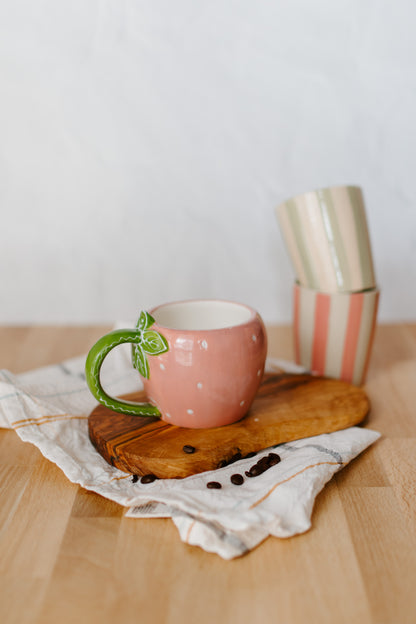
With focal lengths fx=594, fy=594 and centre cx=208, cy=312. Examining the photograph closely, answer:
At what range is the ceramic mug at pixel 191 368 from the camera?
55cm

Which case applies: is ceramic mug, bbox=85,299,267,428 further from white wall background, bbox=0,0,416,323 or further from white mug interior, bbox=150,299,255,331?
white wall background, bbox=0,0,416,323

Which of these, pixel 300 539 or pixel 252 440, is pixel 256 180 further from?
pixel 300 539

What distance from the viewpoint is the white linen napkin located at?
45 centimetres

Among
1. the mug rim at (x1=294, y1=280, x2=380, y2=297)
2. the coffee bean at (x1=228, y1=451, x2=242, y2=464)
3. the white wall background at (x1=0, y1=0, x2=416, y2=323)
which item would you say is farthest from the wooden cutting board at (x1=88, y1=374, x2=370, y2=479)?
the white wall background at (x1=0, y1=0, x2=416, y2=323)

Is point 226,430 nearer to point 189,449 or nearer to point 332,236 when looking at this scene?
point 189,449

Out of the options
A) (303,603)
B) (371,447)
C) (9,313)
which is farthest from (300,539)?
(9,313)

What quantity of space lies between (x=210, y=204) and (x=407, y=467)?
560 mm

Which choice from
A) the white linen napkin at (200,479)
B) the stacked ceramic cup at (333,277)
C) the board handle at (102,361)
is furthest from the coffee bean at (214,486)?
the stacked ceramic cup at (333,277)

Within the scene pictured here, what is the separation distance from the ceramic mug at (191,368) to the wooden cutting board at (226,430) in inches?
0.7

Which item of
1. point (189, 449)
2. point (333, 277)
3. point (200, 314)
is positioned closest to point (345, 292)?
point (333, 277)

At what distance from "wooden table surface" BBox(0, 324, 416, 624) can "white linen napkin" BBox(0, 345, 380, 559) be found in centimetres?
1

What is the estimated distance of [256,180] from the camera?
0.97 m

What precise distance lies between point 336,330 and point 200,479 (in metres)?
0.29

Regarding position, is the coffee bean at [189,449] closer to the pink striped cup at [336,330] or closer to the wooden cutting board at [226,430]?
the wooden cutting board at [226,430]
